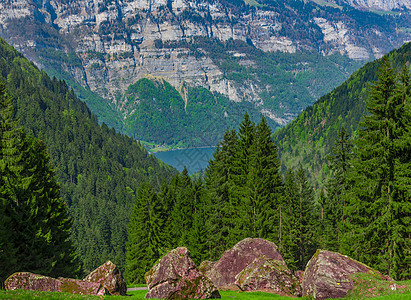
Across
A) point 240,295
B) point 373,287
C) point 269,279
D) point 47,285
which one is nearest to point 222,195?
point 269,279

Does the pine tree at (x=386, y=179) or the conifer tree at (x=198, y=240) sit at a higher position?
the pine tree at (x=386, y=179)

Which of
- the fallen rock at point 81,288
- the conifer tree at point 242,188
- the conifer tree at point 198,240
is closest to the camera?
the fallen rock at point 81,288

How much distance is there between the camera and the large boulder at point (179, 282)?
25.8 meters

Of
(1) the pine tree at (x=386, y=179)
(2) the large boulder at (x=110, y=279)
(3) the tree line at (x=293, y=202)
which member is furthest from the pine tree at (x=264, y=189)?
(2) the large boulder at (x=110, y=279)

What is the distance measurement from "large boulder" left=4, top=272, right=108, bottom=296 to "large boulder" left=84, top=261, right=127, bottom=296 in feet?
10.4

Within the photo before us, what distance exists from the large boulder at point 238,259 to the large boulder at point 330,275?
780 centimetres

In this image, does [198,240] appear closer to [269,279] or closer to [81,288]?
[269,279]

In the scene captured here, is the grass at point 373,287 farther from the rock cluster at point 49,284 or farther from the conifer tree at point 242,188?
the conifer tree at point 242,188

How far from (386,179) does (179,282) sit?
1866 cm

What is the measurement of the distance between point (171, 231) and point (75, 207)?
452 feet

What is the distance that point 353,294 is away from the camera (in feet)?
75.3

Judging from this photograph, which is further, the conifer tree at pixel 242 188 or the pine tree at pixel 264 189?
the conifer tree at pixel 242 188

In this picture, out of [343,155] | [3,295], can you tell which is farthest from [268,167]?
[3,295]

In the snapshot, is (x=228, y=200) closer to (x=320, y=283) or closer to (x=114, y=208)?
(x=320, y=283)
